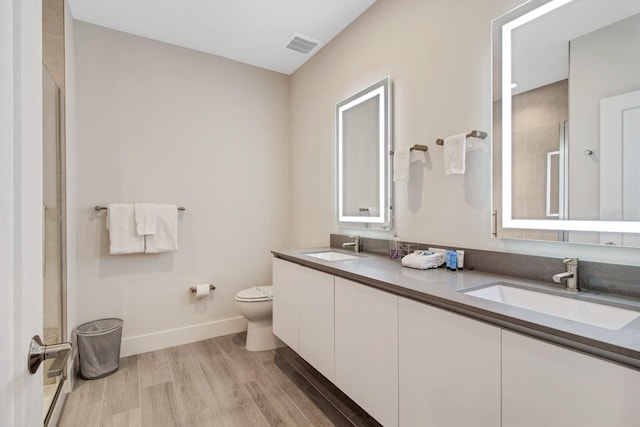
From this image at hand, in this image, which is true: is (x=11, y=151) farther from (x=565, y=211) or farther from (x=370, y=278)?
(x=565, y=211)

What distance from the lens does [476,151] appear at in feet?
5.49

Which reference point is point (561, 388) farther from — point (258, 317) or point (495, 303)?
point (258, 317)

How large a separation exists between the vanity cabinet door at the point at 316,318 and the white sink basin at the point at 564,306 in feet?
2.66

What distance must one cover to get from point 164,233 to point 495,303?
2.46 meters

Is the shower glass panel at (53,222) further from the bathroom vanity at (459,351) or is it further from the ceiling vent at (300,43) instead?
the ceiling vent at (300,43)

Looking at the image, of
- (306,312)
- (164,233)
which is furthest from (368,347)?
(164,233)

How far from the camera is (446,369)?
1168 millimetres

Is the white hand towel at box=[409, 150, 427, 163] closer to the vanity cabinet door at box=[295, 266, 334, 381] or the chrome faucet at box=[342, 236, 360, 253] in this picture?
the chrome faucet at box=[342, 236, 360, 253]

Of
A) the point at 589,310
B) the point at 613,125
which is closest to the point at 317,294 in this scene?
the point at 589,310

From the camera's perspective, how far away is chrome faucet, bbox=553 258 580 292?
4.11ft

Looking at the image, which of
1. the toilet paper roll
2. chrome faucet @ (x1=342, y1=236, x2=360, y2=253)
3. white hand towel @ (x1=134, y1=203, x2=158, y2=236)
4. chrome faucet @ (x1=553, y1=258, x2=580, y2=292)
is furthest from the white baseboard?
chrome faucet @ (x1=553, y1=258, x2=580, y2=292)

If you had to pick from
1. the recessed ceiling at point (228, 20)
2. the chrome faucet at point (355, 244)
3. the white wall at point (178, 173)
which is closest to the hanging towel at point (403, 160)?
the chrome faucet at point (355, 244)

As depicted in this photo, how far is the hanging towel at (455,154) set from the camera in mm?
1658

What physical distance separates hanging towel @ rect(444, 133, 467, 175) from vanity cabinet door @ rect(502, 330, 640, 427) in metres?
0.92
